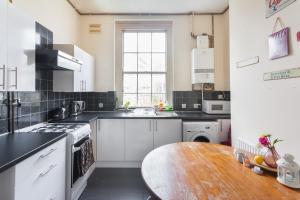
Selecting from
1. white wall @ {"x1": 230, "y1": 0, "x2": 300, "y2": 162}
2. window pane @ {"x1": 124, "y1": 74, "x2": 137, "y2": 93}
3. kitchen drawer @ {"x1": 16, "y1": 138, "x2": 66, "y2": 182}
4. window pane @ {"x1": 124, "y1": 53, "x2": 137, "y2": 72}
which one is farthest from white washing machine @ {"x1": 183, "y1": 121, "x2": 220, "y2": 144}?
kitchen drawer @ {"x1": 16, "y1": 138, "x2": 66, "y2": 182}

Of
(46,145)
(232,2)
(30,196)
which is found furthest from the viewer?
(232,2)

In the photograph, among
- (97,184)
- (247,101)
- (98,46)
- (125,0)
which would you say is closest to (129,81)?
(98,46)

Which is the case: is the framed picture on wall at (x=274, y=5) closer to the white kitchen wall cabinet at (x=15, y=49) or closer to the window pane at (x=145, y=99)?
the white kitchen wall cabinet at (x=15, y=49)

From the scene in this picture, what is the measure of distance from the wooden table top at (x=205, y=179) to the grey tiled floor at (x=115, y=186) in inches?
49.3

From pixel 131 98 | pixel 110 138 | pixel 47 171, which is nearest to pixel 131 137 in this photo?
pixel 110 138

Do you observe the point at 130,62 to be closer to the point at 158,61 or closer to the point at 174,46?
the point at 158,61

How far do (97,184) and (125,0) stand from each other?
3.00m

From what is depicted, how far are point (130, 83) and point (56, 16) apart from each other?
68.8 inches

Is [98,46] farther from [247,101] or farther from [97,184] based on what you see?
[247,101]

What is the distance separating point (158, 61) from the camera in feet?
12.9

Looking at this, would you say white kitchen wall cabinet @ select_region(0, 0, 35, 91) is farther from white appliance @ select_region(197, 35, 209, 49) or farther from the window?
white appliance @ select_region(197, 35, 209, 49)

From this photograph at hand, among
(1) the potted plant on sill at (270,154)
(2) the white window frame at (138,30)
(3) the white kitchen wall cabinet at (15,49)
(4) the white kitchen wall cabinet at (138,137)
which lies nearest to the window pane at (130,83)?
(2) the white window frame at (138,30)

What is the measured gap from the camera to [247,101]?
7.16 ft

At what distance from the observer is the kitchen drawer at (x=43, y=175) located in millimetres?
1222
